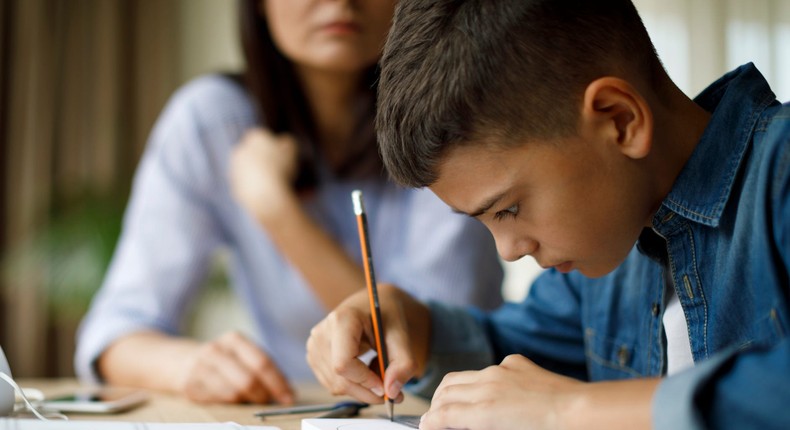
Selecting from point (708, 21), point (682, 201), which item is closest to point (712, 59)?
point (708, 21)

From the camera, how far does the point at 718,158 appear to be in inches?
28.3

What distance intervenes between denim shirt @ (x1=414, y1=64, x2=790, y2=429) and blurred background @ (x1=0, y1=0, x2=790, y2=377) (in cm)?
165

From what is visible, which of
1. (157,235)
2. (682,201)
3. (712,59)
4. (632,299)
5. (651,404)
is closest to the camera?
(651,404)

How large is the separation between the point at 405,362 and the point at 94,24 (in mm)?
3235

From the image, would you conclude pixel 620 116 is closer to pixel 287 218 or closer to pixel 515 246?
pixel 515 246

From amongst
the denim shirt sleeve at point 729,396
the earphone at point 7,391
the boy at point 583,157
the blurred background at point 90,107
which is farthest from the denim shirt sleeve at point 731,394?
the blurred background at point 90,107

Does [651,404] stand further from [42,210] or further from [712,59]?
[42,210]

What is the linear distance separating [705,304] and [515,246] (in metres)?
0.17

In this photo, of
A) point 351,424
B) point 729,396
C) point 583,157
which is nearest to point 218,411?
point 351,424

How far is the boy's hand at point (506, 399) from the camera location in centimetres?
56

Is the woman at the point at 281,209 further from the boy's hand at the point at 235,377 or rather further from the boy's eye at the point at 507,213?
the boy's eye at the point at 507,213

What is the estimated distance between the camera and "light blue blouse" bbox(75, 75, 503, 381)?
141 cm

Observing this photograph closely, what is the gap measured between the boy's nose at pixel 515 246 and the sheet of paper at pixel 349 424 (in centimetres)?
18

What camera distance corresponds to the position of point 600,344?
0.95m
